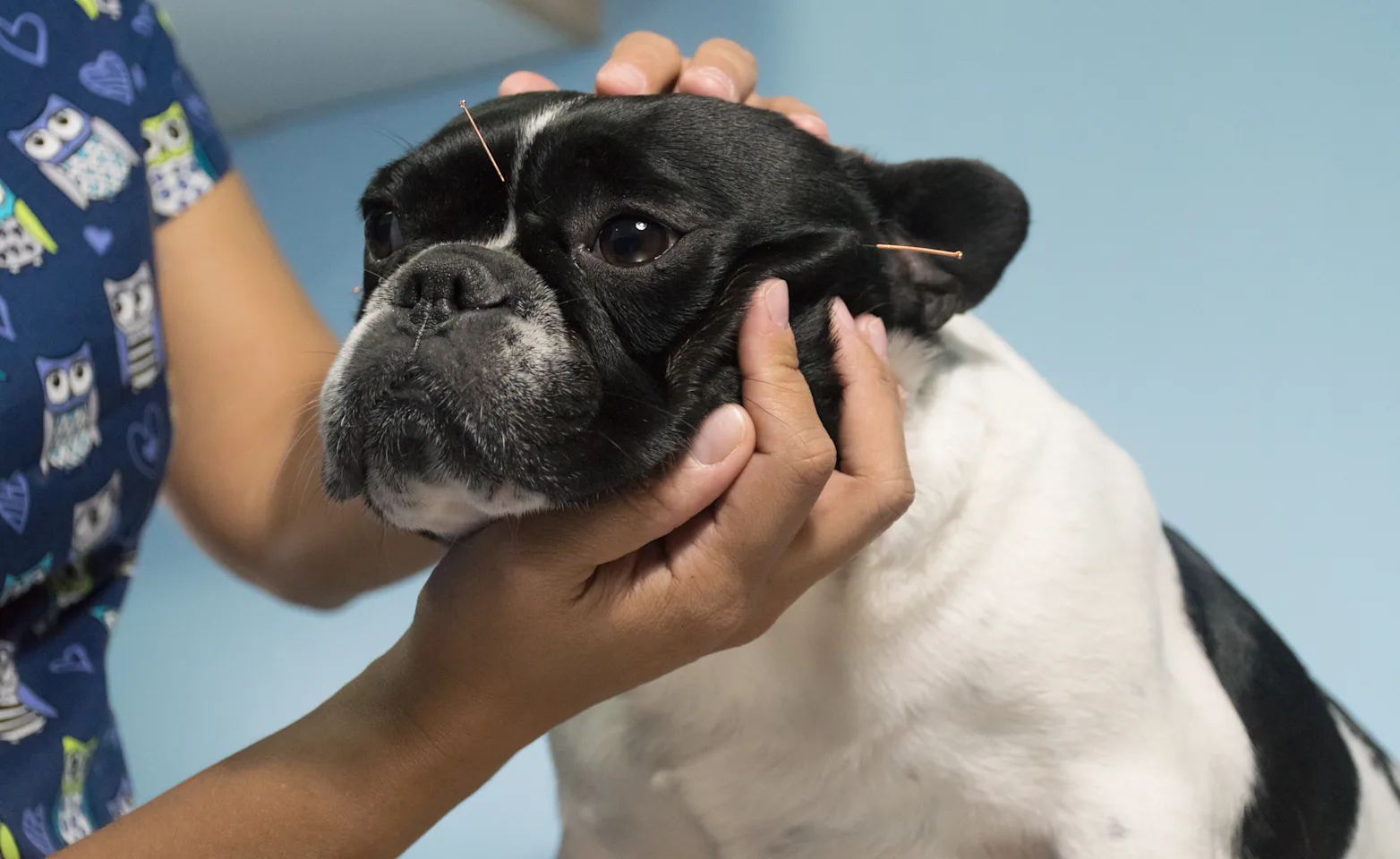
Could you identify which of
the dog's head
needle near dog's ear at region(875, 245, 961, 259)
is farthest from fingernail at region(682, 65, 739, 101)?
needle near dog's ear at region(875, 245, 961, 259)

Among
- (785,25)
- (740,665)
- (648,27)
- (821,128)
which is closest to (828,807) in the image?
(740,665)

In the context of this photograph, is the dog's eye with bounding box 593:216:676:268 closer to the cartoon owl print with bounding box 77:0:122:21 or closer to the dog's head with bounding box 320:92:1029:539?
the dog's head with bounding box 320:92:1029:539

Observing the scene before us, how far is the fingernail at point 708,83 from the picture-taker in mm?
1159

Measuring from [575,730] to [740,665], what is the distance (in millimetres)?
233

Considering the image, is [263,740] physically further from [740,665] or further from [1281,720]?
[1281,720]

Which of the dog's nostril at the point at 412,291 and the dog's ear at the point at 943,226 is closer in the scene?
the dog's nostril at the point at 412,291

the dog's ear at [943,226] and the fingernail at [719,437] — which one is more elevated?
the dog's ear at [943,226]

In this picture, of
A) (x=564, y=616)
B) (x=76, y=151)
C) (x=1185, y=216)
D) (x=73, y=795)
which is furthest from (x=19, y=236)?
(x=1185, y=216)

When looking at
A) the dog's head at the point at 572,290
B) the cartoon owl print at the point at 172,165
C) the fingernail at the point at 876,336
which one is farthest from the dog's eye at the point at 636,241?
the cartoon owl print at the point at 172,165

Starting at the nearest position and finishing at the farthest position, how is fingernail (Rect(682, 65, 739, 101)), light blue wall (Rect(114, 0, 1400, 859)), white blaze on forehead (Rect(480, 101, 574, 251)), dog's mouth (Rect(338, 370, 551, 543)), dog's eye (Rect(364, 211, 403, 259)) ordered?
dog's mouth (Rect(338, 370, 551, 543)) → white blaze on forehead (Rect(480, 101, 574, 251)) → dog's eye (Rect(364, 211, 403, 259)) → fingernail (Rect(682, 65, 739, 101)) → light blue wall (Rect(114, 0, 1400, 859))

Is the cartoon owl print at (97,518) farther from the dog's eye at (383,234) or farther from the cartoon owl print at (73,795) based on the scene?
the dog's eye at (383,234)

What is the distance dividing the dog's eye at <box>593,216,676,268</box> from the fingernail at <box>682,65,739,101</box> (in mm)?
313

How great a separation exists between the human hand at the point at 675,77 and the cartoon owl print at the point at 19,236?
50 centimetres

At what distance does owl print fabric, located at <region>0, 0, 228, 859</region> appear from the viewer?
101cm
